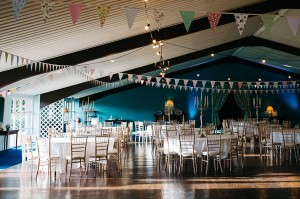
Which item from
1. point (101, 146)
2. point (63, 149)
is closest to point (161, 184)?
point (101, 146)

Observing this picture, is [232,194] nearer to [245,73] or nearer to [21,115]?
[21,115]

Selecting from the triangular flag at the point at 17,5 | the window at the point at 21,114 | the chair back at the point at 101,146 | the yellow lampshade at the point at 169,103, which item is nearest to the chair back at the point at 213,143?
the chair back at the point at 101,146

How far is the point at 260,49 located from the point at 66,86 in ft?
32.0

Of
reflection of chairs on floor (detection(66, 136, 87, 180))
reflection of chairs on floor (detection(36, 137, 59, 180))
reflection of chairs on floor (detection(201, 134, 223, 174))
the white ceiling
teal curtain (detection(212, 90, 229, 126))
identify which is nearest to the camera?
the white ceiling

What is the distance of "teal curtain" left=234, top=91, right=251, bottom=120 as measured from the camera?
18688 mm

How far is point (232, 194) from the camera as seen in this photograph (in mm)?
4789

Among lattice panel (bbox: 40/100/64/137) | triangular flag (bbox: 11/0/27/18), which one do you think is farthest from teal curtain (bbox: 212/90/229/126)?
triangular flag (bbox: 11/0/27/18)

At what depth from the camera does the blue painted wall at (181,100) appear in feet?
61.5

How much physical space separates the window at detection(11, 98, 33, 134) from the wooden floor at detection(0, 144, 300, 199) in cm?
688

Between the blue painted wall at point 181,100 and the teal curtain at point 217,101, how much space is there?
1.27 ft

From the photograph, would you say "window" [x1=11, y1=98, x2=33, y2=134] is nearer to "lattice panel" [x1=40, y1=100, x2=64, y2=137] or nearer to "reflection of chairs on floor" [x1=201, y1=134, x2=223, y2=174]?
"lattice panel" [x1=40, y1=100, x2=64, y2=137]

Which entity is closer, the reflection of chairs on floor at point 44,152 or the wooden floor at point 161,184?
the wooden floor at point 161,184

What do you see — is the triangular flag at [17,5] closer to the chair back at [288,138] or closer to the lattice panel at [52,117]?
the chair back at [288,138]

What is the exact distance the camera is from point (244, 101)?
1875 cm
